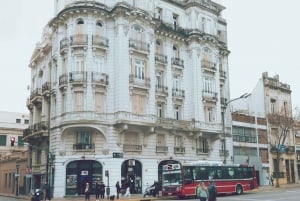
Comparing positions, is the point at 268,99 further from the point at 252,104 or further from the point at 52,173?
the point at 52,173

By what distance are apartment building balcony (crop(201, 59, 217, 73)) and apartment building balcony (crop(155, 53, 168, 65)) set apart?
5089 millimetres

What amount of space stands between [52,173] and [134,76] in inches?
506

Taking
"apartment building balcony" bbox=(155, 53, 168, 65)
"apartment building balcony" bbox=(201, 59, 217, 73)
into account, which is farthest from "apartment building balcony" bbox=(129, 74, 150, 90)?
"apartment building balcony" bbox=(201, 59, 217, 73)

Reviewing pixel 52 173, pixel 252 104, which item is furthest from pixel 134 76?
pixel 252 104

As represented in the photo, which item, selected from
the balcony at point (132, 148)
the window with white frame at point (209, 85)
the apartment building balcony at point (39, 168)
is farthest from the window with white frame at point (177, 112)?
the apartment building balcony at point (39, 168)

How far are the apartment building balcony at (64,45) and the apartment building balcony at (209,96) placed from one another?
1724 centimetres

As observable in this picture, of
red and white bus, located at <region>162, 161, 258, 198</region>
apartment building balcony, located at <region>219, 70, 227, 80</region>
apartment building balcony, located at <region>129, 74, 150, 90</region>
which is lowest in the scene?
red and white bus, located at <region>162, 161, 258, 198</region>

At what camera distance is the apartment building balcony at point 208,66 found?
47.2 meters

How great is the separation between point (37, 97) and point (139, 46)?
46.4ft

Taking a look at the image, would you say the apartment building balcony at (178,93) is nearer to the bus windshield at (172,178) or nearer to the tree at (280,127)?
the bus windshield at (172,178)

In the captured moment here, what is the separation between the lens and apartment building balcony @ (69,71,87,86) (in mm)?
37844

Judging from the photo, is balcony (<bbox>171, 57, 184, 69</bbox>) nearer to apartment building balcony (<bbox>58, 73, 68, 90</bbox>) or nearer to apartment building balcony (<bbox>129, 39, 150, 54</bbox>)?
apartment building balcony (<bbox>129, 39, 150, 54</bbox>)

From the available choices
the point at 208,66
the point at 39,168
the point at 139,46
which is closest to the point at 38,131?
the point at 39,168

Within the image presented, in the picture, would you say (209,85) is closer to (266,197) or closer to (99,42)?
(99,42)
